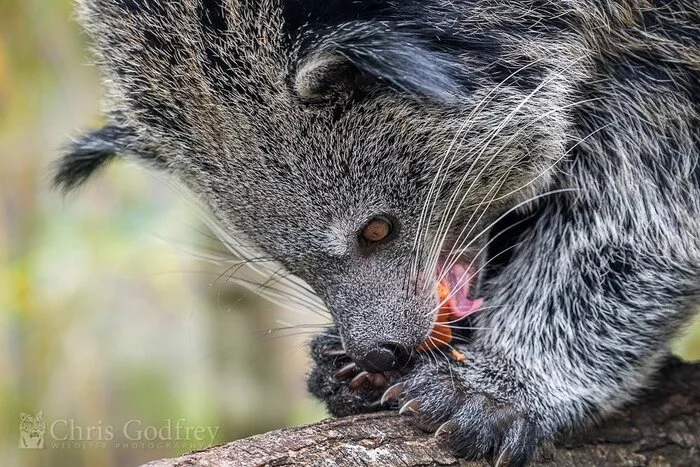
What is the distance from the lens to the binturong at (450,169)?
9.44 feet

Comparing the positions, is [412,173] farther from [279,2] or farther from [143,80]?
[143,80]

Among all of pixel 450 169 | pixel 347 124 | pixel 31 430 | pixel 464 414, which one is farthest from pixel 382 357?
pixel 31 430

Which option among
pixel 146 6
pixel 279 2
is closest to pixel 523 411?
pixel 279 2

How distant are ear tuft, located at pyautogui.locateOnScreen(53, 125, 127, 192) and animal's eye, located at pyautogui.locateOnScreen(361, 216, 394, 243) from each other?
1.16m

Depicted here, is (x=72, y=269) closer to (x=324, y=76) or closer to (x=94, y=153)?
(x=94, y=153)

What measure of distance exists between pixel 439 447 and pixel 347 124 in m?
1.17

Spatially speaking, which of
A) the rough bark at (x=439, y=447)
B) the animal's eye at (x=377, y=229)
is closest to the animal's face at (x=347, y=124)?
the animal's eye at (x=377, y=229)

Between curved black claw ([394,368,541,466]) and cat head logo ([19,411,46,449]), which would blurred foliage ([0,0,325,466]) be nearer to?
cat head logo ([19,411,46,449])

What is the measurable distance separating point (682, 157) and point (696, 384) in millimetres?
1066

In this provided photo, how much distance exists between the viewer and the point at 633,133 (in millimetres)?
3396

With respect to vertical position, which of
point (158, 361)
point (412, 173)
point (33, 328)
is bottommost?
point (158, 361)

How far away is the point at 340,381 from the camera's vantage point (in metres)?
3.51

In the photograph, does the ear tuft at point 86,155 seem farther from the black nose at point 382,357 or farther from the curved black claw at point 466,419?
the curved black claw at point 466,419

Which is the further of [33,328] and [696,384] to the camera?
[33,328]
